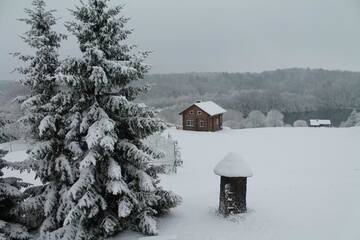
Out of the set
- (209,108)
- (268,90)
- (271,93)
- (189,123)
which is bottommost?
(189,123)

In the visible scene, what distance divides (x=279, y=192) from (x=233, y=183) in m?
4.10

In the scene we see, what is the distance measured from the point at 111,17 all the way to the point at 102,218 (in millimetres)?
6457

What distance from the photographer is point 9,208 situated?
440 inches

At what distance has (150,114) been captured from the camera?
11.2 meters

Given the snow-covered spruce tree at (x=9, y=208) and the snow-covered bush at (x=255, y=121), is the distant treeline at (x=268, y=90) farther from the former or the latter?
the snow-covered spruce tree at (x=9, y=208)

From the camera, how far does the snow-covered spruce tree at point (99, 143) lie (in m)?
10.0

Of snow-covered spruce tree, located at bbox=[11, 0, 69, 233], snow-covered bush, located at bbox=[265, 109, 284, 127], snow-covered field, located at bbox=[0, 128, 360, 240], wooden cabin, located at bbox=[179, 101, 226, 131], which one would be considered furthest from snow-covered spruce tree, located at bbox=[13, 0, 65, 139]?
snow-covered bush, located at bbox=[265, 109, 284, 127]

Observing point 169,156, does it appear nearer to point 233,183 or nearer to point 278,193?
point 278,193

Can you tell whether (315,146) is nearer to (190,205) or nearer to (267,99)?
(190,205)

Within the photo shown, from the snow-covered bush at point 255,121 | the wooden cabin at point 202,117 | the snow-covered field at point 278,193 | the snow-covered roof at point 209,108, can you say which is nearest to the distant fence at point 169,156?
the snow-covered field at point 278,193

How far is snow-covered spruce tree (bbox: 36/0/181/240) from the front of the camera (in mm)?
10031

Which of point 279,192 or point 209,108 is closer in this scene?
point 279,192

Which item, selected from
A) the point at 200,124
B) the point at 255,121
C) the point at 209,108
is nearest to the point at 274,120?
the point at 255,121

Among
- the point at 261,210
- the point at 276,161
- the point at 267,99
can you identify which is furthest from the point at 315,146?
the point at 267,99
